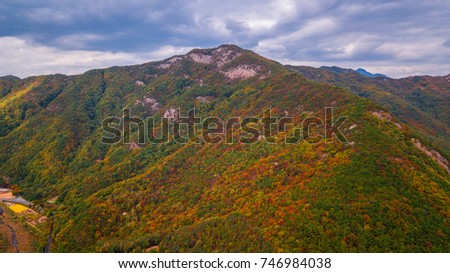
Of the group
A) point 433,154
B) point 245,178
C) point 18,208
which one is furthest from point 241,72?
point 18,208

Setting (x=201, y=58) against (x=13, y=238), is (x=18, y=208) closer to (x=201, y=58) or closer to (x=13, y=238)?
(x=13, y=238)

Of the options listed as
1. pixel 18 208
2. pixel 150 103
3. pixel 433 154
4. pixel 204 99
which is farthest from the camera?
pixel 150 103

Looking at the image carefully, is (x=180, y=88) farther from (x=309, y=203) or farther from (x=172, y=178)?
(x=309, y=203)

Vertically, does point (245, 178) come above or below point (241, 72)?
below

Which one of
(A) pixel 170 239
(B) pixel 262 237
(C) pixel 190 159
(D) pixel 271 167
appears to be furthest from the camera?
(C) pixel 190 159

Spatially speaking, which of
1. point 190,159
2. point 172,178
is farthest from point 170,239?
point 190,159

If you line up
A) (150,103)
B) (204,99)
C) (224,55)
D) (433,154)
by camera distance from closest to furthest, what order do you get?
1. (433,154)
2. (204,99)
3. (150,103)
4. (224,55)

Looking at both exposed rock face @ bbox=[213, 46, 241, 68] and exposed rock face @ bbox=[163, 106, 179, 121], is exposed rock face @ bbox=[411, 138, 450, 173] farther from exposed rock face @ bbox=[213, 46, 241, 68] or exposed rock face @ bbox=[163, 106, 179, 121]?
exposed rock face @ bbox=[213, 46, 241, 68]
